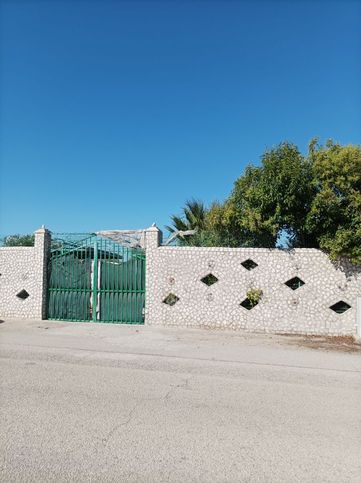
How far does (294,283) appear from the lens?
12.3 meters

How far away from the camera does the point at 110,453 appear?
359cm

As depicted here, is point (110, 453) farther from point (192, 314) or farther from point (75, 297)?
point (75, 297)

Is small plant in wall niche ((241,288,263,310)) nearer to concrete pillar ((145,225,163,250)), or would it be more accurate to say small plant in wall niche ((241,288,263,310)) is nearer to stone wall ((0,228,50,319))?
concrete pillar ((145,225,163,250))

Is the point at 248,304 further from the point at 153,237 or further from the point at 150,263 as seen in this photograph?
the point at 153,237

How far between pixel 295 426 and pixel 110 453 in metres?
2.18

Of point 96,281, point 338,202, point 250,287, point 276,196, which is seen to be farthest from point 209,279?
point 338,202

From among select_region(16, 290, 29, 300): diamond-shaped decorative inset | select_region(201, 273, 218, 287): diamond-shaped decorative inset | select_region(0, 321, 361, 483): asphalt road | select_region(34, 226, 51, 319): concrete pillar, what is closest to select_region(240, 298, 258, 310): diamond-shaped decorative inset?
select_region(201, 273, 218, 287): diamond-shaped decorative inset

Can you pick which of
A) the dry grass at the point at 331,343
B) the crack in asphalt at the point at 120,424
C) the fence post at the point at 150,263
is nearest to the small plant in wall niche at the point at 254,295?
the dry grass at the point at 331,343

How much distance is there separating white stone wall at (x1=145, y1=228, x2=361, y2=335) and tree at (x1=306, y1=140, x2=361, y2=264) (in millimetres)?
715

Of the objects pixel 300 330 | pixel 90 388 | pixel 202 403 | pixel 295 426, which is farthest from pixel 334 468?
pixel 300 330

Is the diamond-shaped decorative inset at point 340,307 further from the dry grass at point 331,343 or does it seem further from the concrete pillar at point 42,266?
the concrete pillar at point 42,266

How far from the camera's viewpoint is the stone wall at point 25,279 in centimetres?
1391

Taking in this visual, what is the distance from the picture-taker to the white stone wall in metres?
11.9

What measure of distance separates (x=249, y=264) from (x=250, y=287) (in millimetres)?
780
